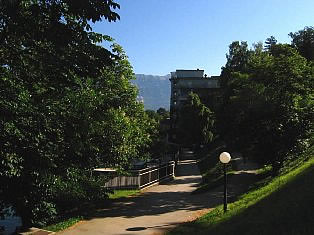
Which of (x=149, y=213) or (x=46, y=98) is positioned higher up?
(x=46, y=98)

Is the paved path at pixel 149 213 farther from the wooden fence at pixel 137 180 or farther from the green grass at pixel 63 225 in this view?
the wooden fence at pixel 137 180

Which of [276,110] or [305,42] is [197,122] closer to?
[305,42]

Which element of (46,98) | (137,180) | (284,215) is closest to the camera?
(284,215)

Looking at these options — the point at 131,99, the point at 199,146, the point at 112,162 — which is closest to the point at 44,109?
the point at 112,162

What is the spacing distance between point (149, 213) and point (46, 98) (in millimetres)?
9119

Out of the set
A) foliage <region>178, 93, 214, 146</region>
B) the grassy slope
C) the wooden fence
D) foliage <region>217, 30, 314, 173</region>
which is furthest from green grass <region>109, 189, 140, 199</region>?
foliage <region>178, 93, 214, 146</region>

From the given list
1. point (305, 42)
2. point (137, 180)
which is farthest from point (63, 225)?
point (305, 42)

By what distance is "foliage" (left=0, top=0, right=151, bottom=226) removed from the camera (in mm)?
7539

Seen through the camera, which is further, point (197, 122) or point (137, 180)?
point (197, 122)

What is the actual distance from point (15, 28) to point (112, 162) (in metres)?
13.2

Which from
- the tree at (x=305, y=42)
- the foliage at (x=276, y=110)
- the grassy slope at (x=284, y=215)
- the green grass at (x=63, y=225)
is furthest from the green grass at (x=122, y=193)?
the tree at (x=305, y=42)

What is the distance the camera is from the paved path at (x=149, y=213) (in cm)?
1528

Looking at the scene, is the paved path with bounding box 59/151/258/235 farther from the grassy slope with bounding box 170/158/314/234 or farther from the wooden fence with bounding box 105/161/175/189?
the grassy slope with bounding box 170/158/314/234

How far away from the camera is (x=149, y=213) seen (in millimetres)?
18266
